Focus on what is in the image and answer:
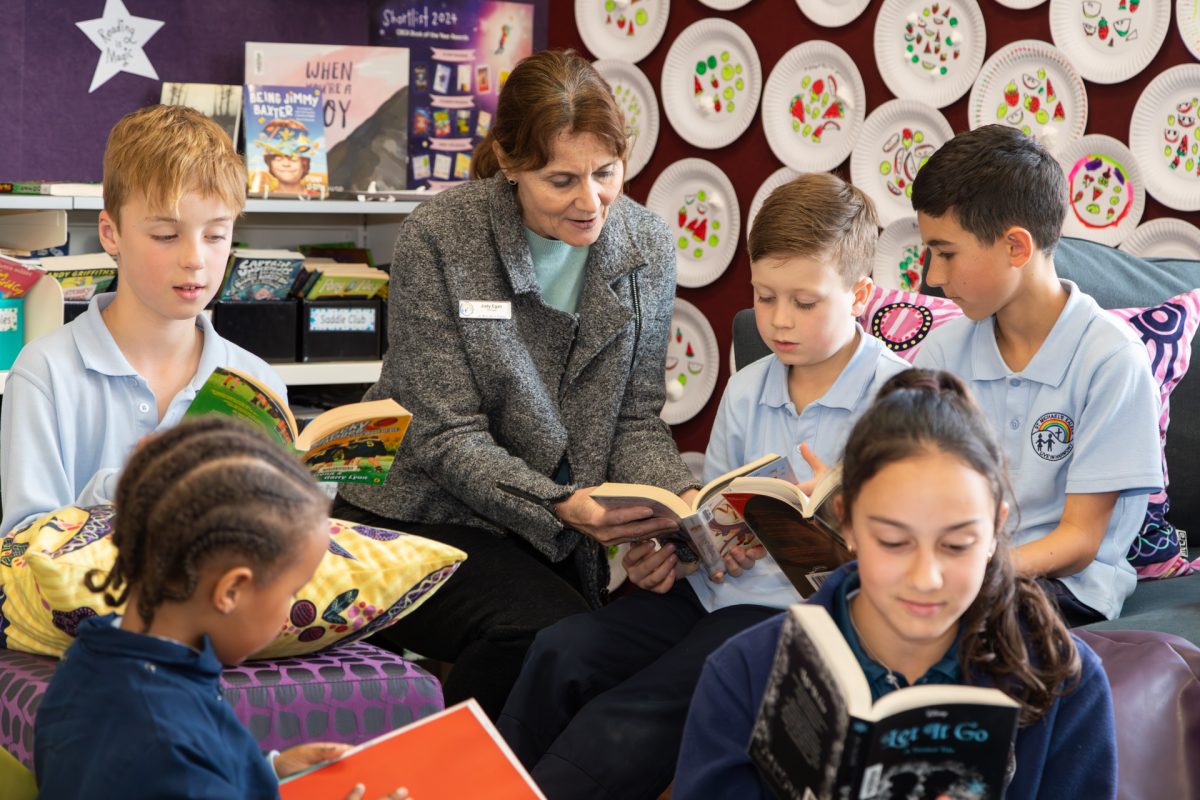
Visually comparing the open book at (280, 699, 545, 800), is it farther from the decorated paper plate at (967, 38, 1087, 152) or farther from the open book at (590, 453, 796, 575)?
the decorated paper plate at (967, 38, 1087, 152)

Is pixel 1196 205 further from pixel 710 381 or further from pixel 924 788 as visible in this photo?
pixel 924 788

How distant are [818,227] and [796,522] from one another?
50 centimetres

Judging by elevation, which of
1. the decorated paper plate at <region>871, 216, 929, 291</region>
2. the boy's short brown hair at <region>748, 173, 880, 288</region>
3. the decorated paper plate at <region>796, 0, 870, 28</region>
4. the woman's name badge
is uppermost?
the decorated paper plate at <region>796, 0, 870, 28</region>

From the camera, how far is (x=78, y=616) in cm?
145

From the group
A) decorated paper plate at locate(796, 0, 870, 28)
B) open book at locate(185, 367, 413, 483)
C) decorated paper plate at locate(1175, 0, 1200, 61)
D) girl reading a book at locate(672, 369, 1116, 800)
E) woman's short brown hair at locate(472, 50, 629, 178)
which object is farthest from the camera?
decorated paper plate at locate(796, 0, 870, 28)

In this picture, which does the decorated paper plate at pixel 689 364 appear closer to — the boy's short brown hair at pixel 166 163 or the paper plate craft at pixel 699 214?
the paper plate craft at pixel 699 214

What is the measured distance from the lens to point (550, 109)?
197 cm

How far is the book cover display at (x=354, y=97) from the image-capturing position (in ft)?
Answer: 11.2

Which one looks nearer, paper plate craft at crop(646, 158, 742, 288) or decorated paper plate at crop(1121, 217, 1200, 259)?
decorated paper plate at crop(1121, 217, 1200, 259)

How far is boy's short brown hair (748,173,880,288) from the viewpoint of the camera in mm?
1853

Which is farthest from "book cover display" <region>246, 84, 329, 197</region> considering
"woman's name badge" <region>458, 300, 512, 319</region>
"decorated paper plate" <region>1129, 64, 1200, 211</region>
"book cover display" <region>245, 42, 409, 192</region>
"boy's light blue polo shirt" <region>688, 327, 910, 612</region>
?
"decorated paper plate" <region>1129, 64, 1200, 211</region>

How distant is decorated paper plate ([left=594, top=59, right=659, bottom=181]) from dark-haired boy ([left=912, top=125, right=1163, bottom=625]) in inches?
65.3

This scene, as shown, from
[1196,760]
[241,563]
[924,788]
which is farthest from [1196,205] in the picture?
[241,563]

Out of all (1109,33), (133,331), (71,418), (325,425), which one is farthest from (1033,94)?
(71,418)
